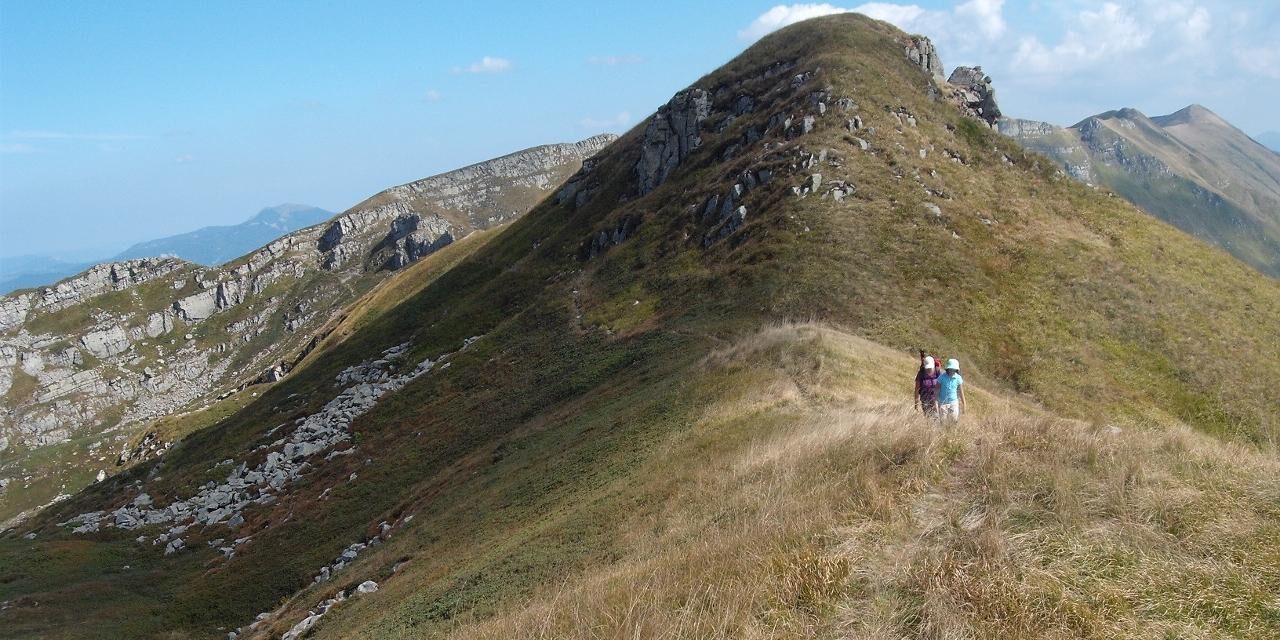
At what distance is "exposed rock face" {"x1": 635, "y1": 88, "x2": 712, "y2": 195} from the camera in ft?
288

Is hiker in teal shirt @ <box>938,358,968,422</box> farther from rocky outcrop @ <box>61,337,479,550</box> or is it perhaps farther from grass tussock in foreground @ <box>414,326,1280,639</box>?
rocky outcrop @ <box>61,337,479,550</box>

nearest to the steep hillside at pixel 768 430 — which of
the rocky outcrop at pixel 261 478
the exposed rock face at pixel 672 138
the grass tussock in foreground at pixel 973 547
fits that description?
the grass tussock in foreground at pixel 973 547

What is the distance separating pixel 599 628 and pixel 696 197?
217ft

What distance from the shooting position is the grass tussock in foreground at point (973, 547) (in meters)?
6.46

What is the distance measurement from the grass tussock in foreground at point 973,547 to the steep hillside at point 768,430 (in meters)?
0.05

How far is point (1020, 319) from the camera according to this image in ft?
137

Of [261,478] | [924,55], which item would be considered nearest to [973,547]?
[261,478]

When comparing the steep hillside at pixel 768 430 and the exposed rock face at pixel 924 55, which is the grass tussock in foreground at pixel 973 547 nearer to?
the steep hillside at pixel 768 430

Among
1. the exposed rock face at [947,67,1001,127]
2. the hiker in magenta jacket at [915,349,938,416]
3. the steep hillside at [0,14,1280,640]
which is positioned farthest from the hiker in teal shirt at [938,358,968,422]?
the exposed rock face at [947,67,1001,127]

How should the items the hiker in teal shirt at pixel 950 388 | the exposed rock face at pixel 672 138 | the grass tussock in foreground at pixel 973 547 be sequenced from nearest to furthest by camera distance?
1. the grass tussock in foreground at pixel 973 547
2. the hiker in teal shirt at pixel 950 388
3. the exposed rock face at pixel 672 138

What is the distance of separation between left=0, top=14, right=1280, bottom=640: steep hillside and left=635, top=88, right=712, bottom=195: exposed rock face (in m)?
0.79

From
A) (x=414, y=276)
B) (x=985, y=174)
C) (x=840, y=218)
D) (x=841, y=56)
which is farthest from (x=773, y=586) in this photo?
(x=414, y=276)

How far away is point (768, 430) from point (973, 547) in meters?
12.0

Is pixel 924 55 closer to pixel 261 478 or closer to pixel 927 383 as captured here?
pixel 927 383
